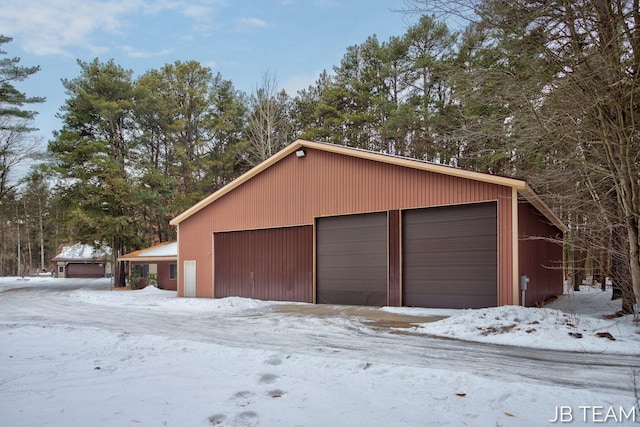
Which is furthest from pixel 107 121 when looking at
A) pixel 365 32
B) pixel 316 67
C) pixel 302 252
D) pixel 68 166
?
pixel 302 252

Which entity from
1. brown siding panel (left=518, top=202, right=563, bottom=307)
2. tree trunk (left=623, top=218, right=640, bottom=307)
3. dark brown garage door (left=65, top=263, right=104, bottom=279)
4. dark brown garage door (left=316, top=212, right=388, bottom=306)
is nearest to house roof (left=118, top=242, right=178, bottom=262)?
dark brown garage door (left=316, top=212, right=388, bottom=306)

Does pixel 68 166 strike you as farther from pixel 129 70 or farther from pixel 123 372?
pixel 123 372

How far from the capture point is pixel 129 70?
3148 centimetres

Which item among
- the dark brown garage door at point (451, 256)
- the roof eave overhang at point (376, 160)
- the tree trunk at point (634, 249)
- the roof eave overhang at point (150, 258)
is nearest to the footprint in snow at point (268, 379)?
the tree trunk at point (634, 249)

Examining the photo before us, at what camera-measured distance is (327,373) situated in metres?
5.47

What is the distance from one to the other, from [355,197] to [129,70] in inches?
998

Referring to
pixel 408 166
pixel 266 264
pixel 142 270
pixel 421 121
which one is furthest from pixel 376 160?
pixel 142 270

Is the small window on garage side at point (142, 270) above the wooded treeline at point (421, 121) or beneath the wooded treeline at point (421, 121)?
beneath

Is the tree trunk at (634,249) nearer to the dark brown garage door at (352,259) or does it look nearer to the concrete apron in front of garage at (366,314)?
the concrete apron in front of garage at (366,314)

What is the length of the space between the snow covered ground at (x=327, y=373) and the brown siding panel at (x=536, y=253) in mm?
2771

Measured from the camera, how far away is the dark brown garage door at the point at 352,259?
13750 millimetres

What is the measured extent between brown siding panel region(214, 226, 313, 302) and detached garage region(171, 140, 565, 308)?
42mm

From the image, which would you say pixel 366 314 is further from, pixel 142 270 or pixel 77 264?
pixel 77 264

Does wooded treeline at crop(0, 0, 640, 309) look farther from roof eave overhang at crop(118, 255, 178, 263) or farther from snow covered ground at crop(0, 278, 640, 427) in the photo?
snow covered ground at crop(0, 278, 640, 427)
